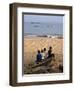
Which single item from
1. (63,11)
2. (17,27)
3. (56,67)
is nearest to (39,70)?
(56,67)

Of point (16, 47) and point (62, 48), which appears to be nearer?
point (16, 47)

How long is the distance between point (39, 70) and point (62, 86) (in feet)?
0.77

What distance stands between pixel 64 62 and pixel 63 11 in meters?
0.37

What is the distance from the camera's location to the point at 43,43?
1926 millimetres

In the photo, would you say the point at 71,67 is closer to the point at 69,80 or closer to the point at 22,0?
the point at 69,80

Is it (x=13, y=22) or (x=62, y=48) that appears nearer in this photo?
(x=13, y=22)

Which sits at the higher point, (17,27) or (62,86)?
(17,27)

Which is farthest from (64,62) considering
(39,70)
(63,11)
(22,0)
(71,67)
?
(22,0)

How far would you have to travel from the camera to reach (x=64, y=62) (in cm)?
199

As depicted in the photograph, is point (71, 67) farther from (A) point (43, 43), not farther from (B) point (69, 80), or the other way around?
(A) point (43, 43)

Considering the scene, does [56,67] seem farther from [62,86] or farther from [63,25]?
[63,25]

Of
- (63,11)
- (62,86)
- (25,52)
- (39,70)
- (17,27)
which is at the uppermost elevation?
(63,11)

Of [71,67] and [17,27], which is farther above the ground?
[17,27]

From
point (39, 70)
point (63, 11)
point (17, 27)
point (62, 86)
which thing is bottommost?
point (62, 86)
